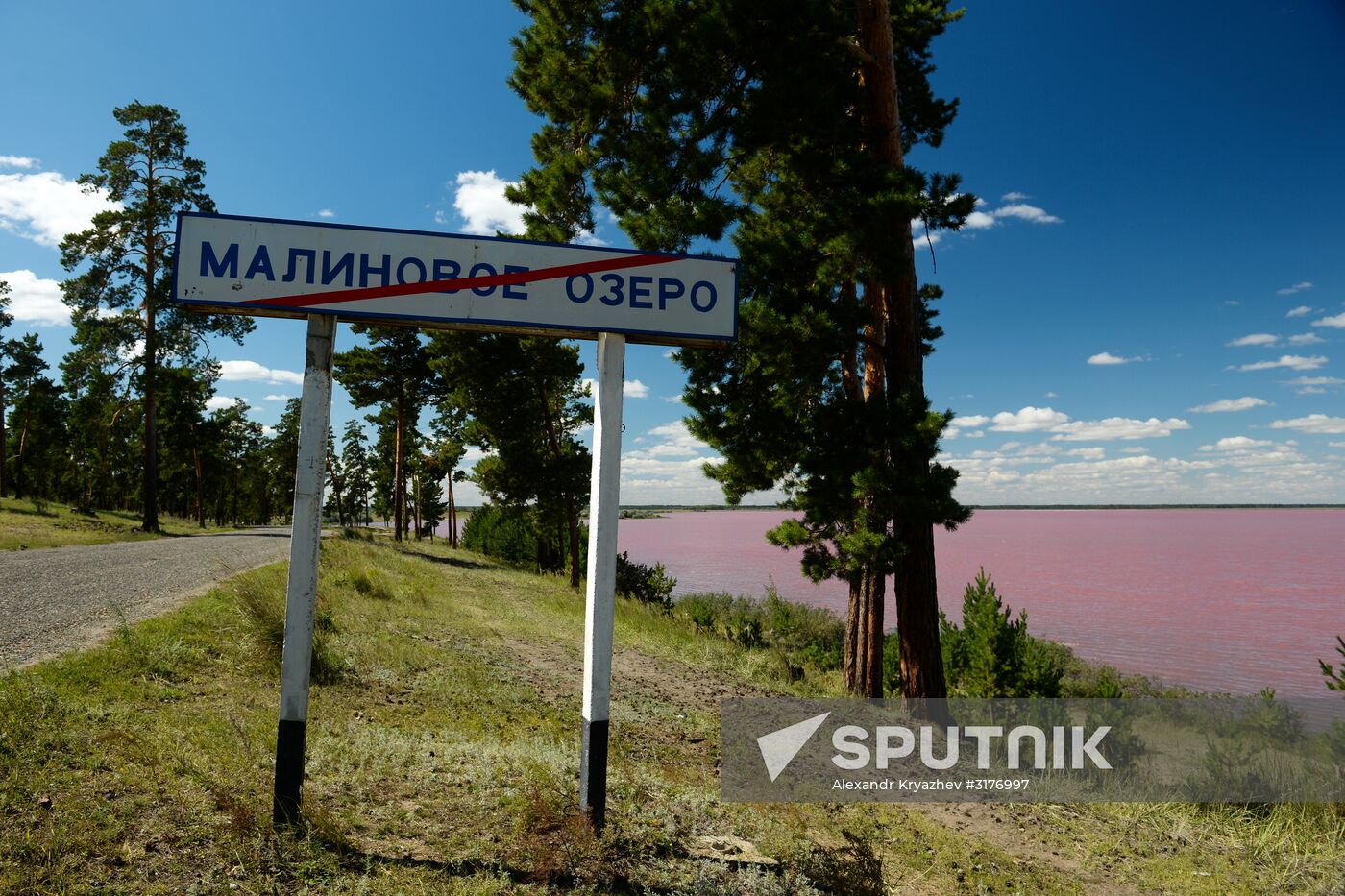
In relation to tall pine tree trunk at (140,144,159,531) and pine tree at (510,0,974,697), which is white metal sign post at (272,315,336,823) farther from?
tall pine tree trunk at (140,144,159,531)

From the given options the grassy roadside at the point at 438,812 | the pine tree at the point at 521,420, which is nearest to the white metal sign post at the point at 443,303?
the grassy roadside at the point at 438,812

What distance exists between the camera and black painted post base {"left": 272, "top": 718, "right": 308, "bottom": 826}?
3607mm

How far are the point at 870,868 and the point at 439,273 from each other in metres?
4.37

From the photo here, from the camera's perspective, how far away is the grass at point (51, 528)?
18.4m

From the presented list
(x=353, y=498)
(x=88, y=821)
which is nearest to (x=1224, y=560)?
(x=88, y=821)

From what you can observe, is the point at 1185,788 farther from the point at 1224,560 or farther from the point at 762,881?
the point at 1224,560

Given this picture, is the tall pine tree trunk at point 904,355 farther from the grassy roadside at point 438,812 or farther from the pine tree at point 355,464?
the pine tree at point 355,464

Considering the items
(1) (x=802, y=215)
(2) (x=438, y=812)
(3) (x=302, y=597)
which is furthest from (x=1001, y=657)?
(3) (x=302, y=597)

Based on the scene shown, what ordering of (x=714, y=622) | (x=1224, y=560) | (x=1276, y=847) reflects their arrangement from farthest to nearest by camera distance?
(x=1224, y=560) → (x=714, y=622) → (x=1276, y=847)

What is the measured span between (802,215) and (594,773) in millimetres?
8221

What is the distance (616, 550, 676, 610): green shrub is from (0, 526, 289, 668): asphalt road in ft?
32.4

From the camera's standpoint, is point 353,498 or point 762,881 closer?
point 762,881

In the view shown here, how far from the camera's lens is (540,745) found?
5410mm

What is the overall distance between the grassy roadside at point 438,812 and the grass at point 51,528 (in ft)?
51.3
